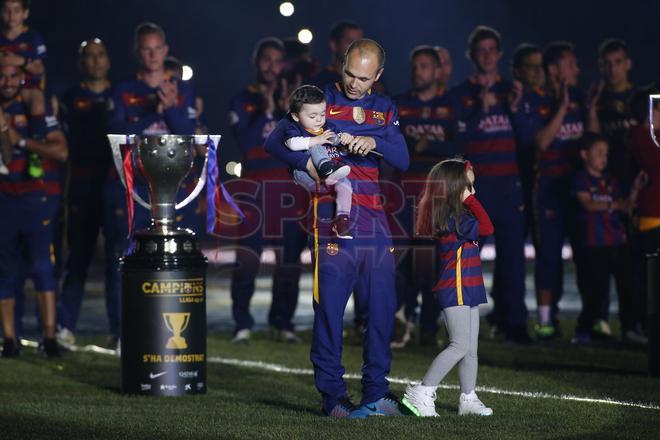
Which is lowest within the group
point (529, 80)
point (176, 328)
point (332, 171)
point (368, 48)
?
point (176, 328)

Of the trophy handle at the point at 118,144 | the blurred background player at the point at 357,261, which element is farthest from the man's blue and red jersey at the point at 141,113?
the blurred background player at the point at 357,261

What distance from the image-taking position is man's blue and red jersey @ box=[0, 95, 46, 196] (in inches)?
470

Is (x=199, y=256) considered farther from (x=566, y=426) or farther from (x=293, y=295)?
(x=293, y=295)

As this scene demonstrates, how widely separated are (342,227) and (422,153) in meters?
4.48

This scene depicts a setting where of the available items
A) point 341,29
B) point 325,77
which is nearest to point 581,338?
point 325,77

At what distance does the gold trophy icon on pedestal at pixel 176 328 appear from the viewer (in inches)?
381

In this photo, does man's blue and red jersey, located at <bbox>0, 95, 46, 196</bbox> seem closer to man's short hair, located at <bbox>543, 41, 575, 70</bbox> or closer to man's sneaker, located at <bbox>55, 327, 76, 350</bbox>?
man's sneaker, located at <bbox>55, 327, 76, 350</bbox>

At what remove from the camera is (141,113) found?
12539mm

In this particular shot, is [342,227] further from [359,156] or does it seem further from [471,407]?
[471,407]

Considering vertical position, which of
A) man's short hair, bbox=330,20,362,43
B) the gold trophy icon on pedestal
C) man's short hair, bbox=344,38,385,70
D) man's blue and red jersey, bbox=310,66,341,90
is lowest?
the gold trophy icon on pedestal

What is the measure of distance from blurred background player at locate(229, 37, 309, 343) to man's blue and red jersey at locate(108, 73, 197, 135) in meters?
1.11

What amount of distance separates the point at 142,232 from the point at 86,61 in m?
3.66

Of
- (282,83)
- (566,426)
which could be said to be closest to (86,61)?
(282,83)

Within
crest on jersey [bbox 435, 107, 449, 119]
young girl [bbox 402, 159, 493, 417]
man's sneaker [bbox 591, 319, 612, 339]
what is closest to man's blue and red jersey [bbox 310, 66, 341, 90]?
crest on jersey [bbox 435, 107, 449, 119]
